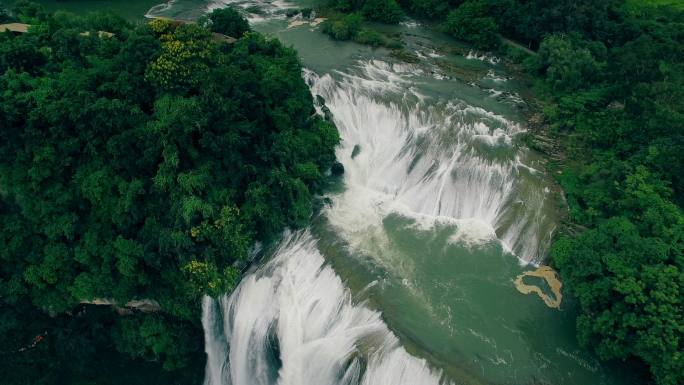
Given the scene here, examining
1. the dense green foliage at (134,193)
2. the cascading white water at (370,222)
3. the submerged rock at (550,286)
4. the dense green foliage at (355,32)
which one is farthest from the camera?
the dense green foliage at (355,32)

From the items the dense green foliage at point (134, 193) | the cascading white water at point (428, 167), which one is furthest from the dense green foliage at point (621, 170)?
the dense green foliage at point (134, 193)

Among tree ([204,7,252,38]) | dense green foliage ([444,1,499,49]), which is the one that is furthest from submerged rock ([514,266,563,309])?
tree ([204,7,252,38])

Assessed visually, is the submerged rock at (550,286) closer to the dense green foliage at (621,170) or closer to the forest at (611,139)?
the dense green foliage at (621,170)

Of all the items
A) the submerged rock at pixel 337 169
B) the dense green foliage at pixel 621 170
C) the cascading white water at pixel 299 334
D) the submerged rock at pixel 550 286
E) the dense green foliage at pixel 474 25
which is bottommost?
the cascading white water at pixel 299 334

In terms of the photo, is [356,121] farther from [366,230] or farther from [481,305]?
[481,305]

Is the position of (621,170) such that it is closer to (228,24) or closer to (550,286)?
(550,286)
